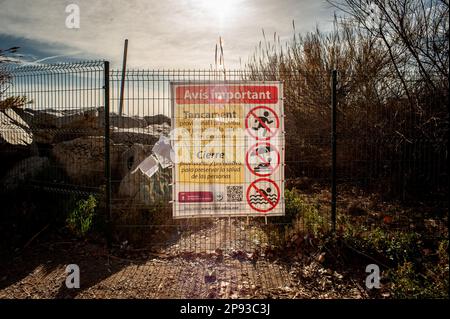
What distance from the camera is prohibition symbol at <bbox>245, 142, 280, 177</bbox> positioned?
208 inches

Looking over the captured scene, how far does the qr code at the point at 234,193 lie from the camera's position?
530cm

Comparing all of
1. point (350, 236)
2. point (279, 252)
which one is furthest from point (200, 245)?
point (350, 236)

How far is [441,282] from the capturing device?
3910 millimetres

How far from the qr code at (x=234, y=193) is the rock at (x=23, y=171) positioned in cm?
421

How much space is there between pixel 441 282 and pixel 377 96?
4859 mm

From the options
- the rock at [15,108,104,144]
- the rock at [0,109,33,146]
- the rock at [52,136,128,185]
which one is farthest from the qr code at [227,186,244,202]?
the rock at [0,109,33,146]

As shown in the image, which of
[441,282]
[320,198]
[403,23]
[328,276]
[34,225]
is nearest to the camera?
[441,282]

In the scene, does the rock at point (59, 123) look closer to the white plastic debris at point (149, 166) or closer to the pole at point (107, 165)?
the white plastic debris at point (149, 166)

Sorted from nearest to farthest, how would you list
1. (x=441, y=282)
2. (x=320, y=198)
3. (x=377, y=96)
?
(x=441, y=282) < (x=320, y=198) < (x=377, y=96)

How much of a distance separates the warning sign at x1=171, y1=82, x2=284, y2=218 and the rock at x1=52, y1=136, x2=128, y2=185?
2.56 m

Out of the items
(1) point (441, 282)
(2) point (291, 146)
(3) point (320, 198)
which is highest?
(2) point (291, 146)

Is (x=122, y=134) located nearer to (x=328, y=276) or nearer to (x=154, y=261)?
(x=154, y=261)

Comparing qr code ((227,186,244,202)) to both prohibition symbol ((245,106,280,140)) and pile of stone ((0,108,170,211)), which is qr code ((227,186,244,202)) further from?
pile of stone ((0,108,170,211))
